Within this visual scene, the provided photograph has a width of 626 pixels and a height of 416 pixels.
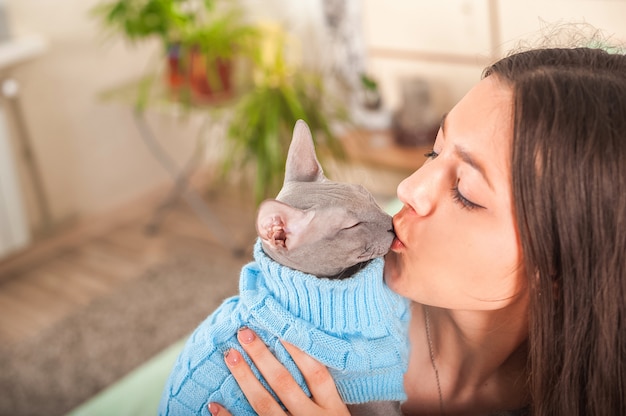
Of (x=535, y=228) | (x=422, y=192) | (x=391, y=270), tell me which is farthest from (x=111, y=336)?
(x=535, y=228)

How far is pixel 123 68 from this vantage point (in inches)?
128

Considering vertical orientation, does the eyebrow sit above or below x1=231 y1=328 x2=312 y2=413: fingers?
above

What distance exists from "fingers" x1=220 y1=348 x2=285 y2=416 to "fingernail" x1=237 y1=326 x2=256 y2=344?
17 millimetres

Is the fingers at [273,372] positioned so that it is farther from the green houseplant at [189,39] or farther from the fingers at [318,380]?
the green houseplant at [189,39]

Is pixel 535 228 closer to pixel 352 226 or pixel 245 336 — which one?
pixel 352 226

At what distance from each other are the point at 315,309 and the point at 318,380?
0.10 m

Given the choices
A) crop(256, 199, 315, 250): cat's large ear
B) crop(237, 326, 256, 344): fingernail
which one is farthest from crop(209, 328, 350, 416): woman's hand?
crop(256, 199, 315, 250): cat's large ear

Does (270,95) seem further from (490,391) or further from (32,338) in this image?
(490,391)

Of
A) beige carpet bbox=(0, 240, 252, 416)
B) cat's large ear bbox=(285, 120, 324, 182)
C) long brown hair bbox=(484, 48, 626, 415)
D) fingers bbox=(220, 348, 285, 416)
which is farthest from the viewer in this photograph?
beige carpet bbox=(0, 240, 252, 416)

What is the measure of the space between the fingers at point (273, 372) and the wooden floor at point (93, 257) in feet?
6.28

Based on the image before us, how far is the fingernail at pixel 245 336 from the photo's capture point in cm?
93

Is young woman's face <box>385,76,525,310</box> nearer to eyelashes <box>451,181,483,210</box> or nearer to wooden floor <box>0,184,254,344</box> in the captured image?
eyelashes <box>451,181,483,210</box>

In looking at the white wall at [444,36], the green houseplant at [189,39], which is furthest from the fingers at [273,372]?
the green houseplant at [189,39]

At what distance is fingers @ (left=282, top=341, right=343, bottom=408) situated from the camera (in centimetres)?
95
